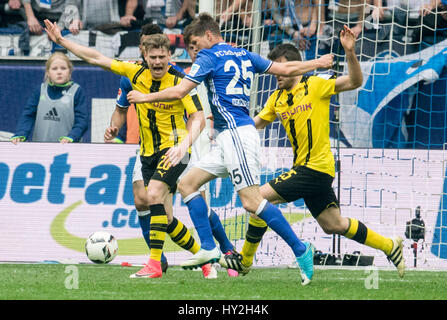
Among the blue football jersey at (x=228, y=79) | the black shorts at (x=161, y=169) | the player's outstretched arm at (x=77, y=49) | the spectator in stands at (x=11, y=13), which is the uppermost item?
the spectator in stands at (x=11, y=13)

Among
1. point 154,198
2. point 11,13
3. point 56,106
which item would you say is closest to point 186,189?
point 154,198

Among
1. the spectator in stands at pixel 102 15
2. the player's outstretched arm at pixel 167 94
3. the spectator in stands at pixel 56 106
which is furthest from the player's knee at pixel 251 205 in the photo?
the spectator in stands at pixel 102 15

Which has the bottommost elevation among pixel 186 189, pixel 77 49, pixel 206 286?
pixel 206 286

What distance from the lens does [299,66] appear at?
6.70 m

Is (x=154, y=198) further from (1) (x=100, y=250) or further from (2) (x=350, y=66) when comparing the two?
(2) (x=350, y=66)

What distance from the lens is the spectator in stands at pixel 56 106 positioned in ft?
34.0

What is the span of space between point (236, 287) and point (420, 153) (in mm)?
3979

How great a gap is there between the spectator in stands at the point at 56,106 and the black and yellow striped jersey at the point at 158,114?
9.47 ft

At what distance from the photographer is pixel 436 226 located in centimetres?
941

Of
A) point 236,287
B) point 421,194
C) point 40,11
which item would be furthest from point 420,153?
point 40,11

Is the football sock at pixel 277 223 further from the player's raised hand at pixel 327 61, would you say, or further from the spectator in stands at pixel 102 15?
the spectator in stands at pixel 102 15

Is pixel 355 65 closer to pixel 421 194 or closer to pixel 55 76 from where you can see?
pixel 421 194

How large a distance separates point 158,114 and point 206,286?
1889mm
